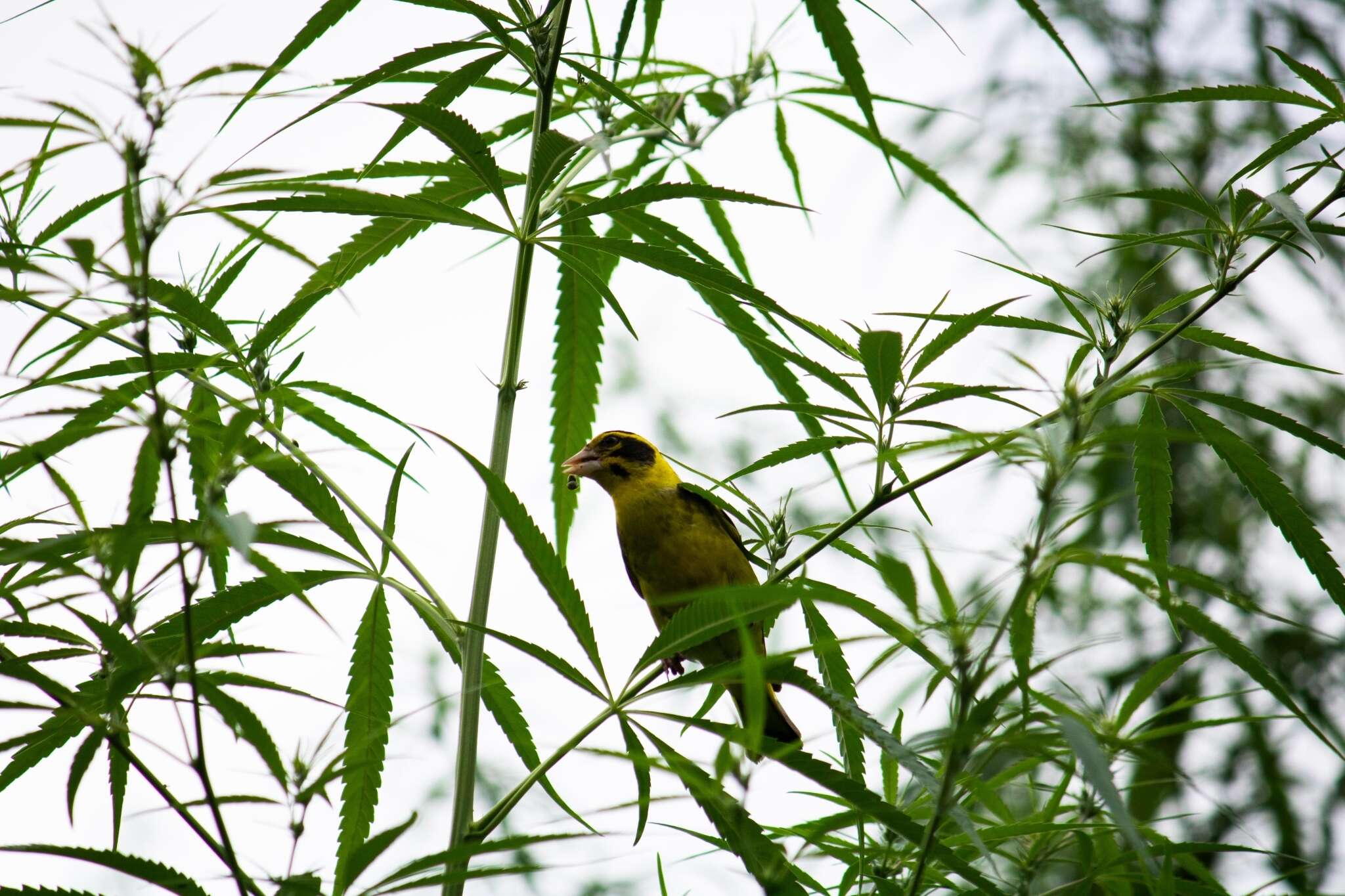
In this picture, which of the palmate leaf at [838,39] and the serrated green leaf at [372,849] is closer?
the serrated green leaf at [372,849]

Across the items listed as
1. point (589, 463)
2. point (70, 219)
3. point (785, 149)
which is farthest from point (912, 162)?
point (589, 463)

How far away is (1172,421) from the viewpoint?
691cm

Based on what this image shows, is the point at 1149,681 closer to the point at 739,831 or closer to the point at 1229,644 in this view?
the point at 1229,644

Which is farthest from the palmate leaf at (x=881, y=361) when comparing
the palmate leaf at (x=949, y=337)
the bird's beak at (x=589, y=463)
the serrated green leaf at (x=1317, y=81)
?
the bird's beak at (x=589, y=463)

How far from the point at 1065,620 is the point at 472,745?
213 inches

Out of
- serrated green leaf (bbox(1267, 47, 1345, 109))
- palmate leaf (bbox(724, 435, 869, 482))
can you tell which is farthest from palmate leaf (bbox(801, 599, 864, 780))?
serrated green leaf (bbox(1267, 47, 1345, 109))

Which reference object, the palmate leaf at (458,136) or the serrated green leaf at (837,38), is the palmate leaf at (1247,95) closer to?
the serrated green leaf at (837,38)

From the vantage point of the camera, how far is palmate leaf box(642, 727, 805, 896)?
4.75 feet

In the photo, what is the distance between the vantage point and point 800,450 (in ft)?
6.87

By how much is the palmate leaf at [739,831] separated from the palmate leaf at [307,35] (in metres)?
1.11

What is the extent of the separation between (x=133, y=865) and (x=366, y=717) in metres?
0.39

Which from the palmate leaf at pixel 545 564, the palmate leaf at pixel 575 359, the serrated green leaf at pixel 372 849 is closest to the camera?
the serrated green leaf at pixel 372 849

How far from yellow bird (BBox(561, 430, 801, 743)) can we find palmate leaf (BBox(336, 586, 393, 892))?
192cm

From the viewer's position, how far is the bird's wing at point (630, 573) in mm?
4293
